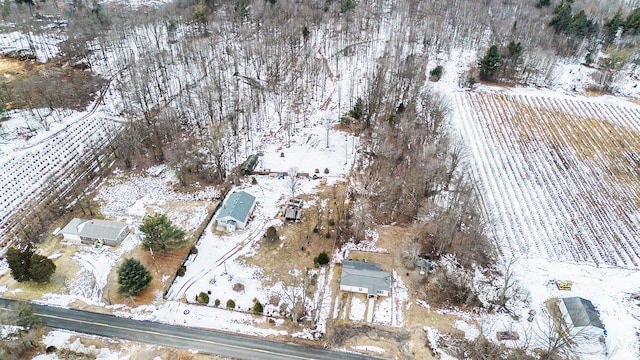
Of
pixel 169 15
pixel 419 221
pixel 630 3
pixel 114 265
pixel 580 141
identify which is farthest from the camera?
pixel 630 3

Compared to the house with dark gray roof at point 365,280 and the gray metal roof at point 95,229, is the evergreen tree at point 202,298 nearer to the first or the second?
the gray metal roof at point 95,229

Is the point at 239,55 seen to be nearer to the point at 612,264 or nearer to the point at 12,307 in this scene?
the point at 12,307

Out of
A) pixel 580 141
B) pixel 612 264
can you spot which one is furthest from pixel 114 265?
pixel 580 141

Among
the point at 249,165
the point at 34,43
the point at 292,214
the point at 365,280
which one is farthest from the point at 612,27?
the point at 34,43

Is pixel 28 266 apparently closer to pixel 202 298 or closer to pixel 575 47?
pixel 202 298

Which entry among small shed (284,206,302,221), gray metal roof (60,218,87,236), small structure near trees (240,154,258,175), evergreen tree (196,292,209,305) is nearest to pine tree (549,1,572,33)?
small structure near trees (240,154,258,175)

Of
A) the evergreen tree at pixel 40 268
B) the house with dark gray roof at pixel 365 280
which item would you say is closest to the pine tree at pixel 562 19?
the house with dark gray roof at pixel 365 280
